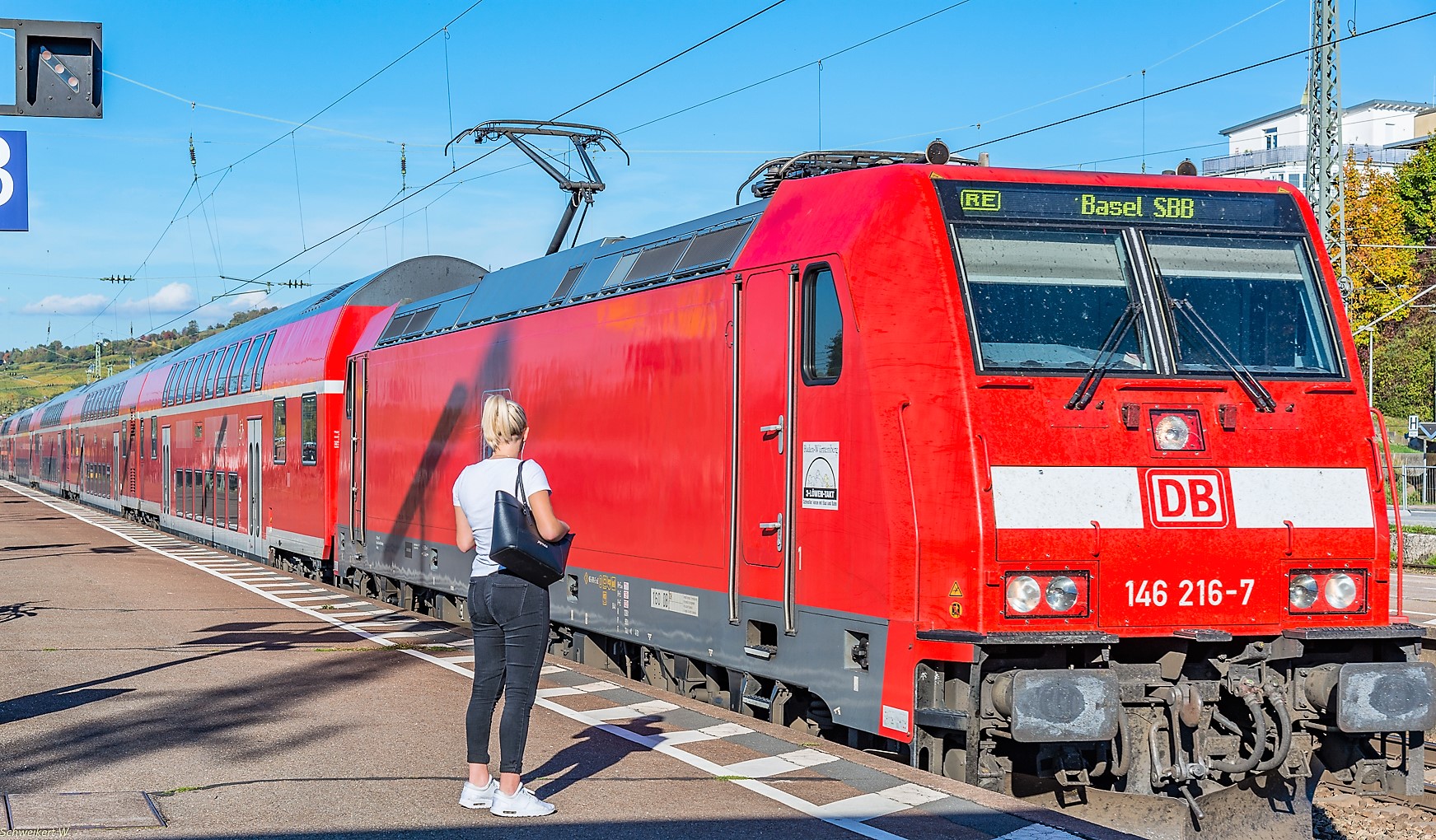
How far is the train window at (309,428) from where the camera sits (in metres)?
19.6

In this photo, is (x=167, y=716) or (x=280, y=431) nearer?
(x=167, y=716)

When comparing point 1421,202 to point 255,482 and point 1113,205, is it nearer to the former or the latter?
point 255,482

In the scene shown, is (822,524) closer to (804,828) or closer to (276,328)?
(804,828)

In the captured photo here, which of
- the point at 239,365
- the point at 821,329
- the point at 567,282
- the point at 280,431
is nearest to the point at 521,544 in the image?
the point at 821,329

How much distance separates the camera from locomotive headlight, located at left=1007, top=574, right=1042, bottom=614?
668 centimetres

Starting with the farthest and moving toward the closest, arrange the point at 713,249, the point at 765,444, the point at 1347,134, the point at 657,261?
1. the point at 1347,134
2. the point at 657,261
3. the point at 713,249
4. the point at 765,444

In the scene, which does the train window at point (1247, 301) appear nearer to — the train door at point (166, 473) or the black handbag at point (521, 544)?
the black handbag at point (521, 544)

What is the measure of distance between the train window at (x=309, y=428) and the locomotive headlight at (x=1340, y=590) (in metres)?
15.1

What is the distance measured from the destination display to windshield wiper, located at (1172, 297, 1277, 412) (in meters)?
0.53

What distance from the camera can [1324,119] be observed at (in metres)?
23.2

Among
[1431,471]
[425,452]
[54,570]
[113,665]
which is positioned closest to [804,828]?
[113,665]

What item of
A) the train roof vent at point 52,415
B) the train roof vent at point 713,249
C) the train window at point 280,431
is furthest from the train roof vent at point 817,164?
the train roof vent at point 52,415

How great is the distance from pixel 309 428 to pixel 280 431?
195cm

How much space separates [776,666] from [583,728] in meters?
1.24
